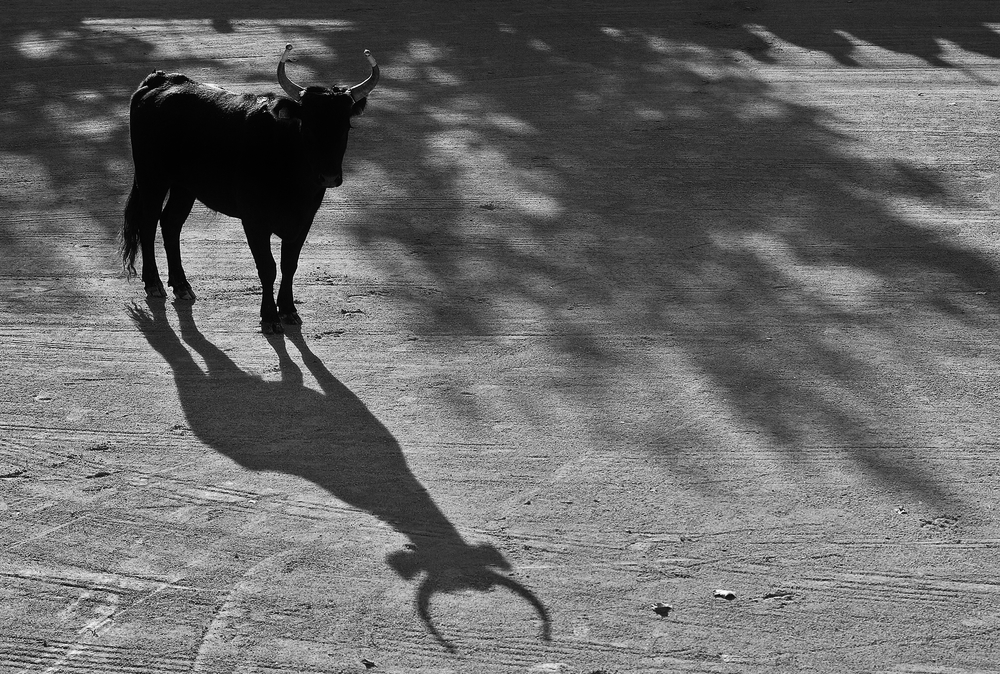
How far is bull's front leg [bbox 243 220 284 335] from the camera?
7516mm

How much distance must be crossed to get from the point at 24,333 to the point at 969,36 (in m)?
12.3

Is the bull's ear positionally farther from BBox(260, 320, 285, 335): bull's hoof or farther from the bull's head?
BBox(260, 320, 285, 335): bull's hoof

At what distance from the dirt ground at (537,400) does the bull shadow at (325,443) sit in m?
0.02

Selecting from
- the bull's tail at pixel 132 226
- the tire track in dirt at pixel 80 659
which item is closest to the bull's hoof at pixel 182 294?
the bull's tail at pixel 132 226

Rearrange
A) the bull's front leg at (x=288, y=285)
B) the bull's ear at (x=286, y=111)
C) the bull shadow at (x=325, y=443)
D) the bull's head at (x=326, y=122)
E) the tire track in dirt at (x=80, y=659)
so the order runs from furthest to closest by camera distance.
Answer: the bull's front leg at (x=288, y=285) < the bull's ear at (x=286, y=111) < the bull's head at (x=326, y=122) < the bull shadow at (x=325, y=443) < the tire track in dirt at (x=80, y=659)

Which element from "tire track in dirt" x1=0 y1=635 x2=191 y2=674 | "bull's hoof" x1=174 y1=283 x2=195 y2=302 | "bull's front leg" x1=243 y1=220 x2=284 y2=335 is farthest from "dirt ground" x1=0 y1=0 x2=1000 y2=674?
"bull's front leg" x1=243 y1=220 x2=284 y2=335

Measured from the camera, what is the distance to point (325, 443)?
619 cm

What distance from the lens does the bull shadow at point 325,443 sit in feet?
16.6

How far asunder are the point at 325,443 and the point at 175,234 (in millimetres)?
2604

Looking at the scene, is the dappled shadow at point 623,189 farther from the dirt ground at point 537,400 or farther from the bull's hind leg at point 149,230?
the bull's hind leg at point 149,230

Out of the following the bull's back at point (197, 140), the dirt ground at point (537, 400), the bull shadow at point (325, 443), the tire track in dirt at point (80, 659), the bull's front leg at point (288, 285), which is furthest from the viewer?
the bull's front leg at point (288, 285)

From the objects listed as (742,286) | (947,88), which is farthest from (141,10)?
(742,286)

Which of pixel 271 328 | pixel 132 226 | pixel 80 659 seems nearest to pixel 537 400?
pixel 271 328

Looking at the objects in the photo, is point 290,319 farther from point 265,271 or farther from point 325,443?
point 325,443
